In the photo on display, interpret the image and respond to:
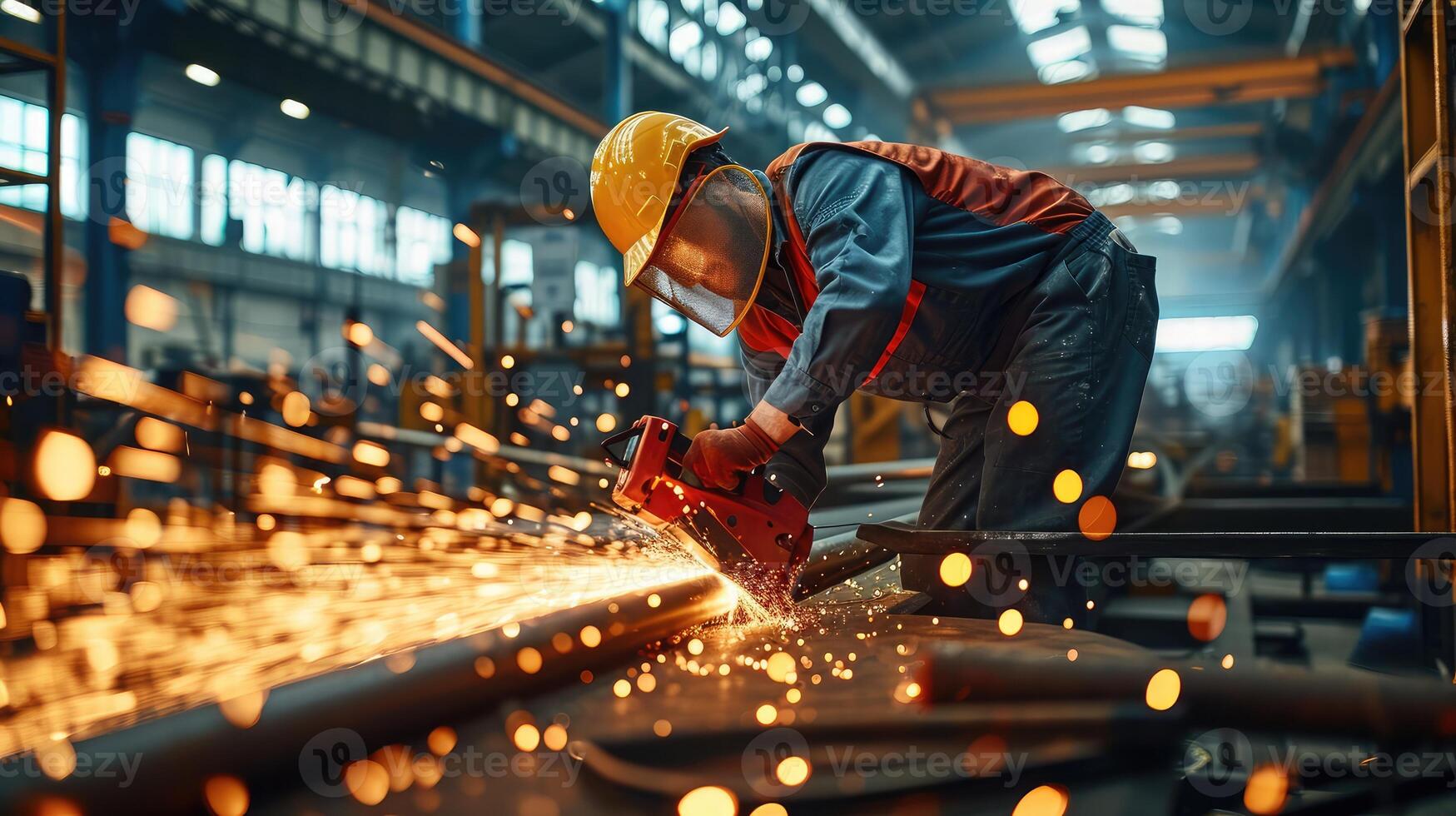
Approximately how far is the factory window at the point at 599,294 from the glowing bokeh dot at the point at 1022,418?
12587 mm

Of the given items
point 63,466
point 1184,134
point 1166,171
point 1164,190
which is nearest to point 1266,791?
point 63,466

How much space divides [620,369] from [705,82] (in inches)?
263

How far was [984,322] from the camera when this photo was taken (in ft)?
6.59

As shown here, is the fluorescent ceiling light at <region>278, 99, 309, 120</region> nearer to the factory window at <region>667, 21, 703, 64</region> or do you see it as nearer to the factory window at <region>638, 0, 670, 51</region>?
the factory window at <region>638, 0, 670, 51</region>

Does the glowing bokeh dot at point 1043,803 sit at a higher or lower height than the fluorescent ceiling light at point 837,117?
Result: lower

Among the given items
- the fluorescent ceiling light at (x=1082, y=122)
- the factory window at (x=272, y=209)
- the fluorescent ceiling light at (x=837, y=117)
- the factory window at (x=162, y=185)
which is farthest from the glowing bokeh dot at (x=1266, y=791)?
the fluorescent ceiling light at (x=1082, y=122)

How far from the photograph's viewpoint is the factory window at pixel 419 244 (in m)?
13.0

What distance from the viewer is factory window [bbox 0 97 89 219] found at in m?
7.79

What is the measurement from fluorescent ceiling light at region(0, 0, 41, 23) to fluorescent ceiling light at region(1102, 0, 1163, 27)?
39.0 ft

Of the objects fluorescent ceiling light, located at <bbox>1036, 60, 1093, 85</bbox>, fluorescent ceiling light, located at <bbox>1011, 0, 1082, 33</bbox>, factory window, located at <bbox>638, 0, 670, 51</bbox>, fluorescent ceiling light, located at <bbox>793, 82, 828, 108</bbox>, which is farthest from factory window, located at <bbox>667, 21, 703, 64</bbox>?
fluorescent ceiling light, located at <bbox>1036, 60, 1093, 85</bbox>

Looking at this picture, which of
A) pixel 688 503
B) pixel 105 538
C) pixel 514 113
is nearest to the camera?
pixel 688 503

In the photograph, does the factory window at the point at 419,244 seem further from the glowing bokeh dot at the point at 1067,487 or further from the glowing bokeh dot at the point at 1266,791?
the glowing bokeh dot at the point at 1266,791

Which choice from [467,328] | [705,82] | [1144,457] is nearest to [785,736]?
[1144,457]

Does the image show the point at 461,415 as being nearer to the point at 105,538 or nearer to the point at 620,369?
the point at 620,369
